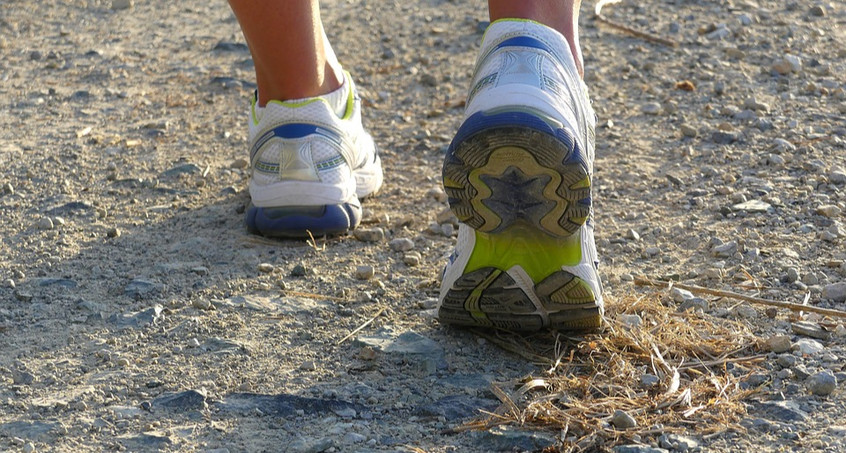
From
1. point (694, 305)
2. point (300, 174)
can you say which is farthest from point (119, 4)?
point (694, 305)

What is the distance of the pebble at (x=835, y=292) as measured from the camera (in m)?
1.98

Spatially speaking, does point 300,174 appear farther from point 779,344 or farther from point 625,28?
point 625,28

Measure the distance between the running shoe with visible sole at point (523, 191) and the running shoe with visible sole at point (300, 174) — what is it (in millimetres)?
621

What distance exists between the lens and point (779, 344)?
5.83ft

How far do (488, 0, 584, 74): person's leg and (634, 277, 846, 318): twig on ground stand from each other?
1.59ft

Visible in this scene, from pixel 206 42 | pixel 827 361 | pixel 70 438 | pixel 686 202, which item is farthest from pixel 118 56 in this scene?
pixel 827 361

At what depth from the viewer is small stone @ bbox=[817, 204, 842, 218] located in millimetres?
2383

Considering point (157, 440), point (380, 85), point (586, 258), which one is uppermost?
point (586, 258)

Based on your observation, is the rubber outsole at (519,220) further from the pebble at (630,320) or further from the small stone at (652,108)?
the small stone at (652,108)

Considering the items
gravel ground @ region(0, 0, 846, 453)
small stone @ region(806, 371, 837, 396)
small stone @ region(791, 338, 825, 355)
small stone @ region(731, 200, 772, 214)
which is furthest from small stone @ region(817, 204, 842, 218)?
small stone @ region(806, 371, 837, 396)

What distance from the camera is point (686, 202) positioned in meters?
2.59

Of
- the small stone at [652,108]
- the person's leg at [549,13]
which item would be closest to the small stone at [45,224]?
the person's leg at [549,13]

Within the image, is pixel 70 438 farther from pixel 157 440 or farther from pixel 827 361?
pixel 827 361

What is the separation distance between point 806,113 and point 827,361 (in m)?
1.55
